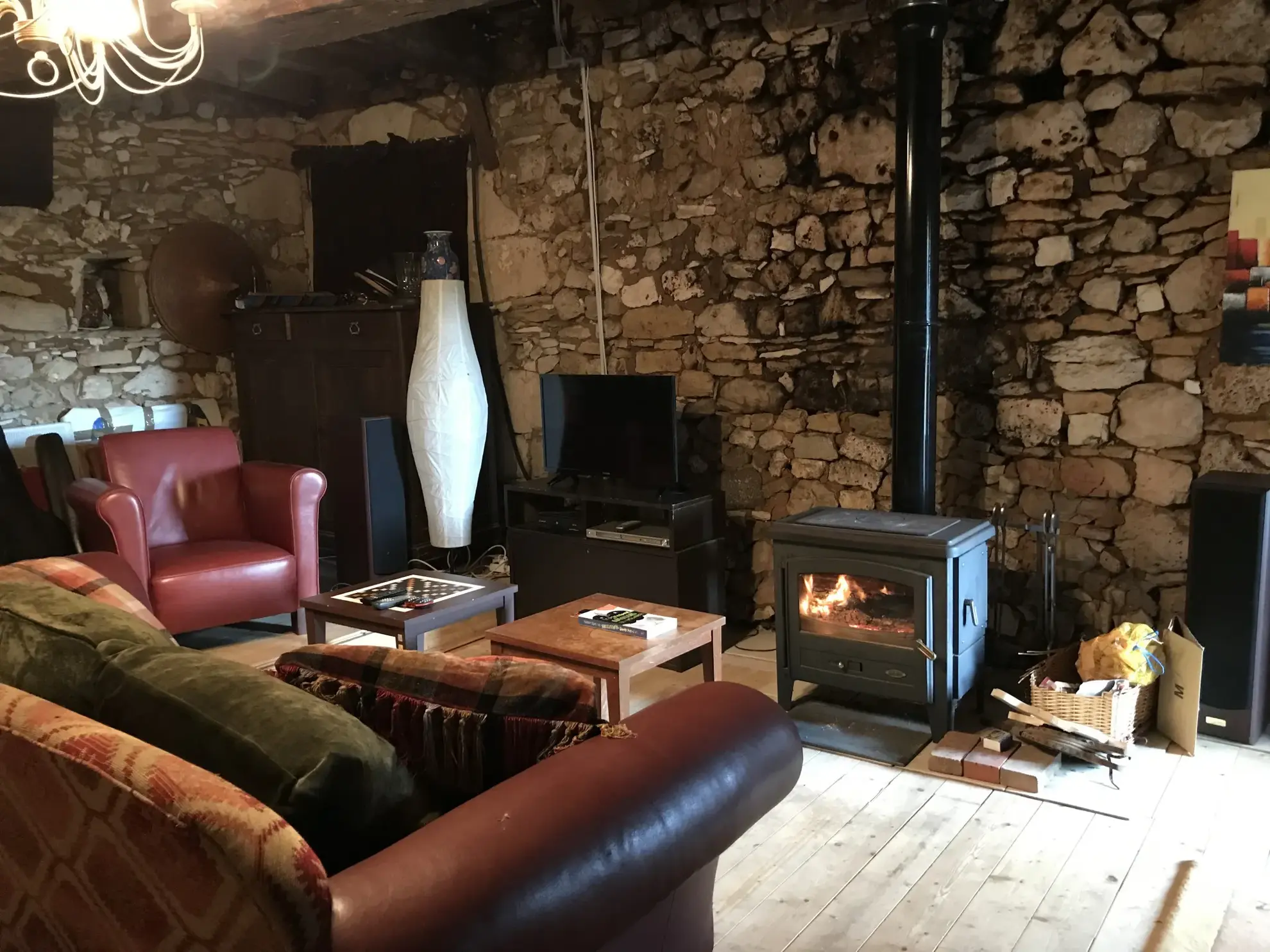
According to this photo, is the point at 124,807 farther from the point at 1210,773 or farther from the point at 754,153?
the point at 754,153

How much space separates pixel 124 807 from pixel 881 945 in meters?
1.55

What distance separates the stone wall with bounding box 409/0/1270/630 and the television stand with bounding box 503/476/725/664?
383mm

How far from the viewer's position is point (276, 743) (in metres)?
1.22

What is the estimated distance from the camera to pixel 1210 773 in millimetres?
2844

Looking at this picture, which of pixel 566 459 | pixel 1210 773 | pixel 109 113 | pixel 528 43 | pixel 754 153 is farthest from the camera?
pixel 109 113

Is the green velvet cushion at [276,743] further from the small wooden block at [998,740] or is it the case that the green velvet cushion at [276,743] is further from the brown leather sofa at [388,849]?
the small wooden block at [998,740]

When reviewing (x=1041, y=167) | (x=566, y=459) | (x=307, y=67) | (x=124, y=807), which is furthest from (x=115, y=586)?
(x=307, y=67)

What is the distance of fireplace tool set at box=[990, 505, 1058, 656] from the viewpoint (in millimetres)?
3344

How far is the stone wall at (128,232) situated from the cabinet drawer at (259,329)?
0.90 feet

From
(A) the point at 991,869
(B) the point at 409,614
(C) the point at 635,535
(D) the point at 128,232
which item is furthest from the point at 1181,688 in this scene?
(D) the point at 128,232

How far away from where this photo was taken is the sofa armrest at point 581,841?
1.06 meters

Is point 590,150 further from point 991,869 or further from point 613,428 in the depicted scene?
point 991,869

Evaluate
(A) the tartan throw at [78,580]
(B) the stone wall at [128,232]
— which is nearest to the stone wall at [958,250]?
(B) the stone wall at [128,232]

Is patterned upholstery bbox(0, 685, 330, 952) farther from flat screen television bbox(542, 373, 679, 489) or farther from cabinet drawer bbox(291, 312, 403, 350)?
cabinet drawer bbox(291, 312, 403, 350)
